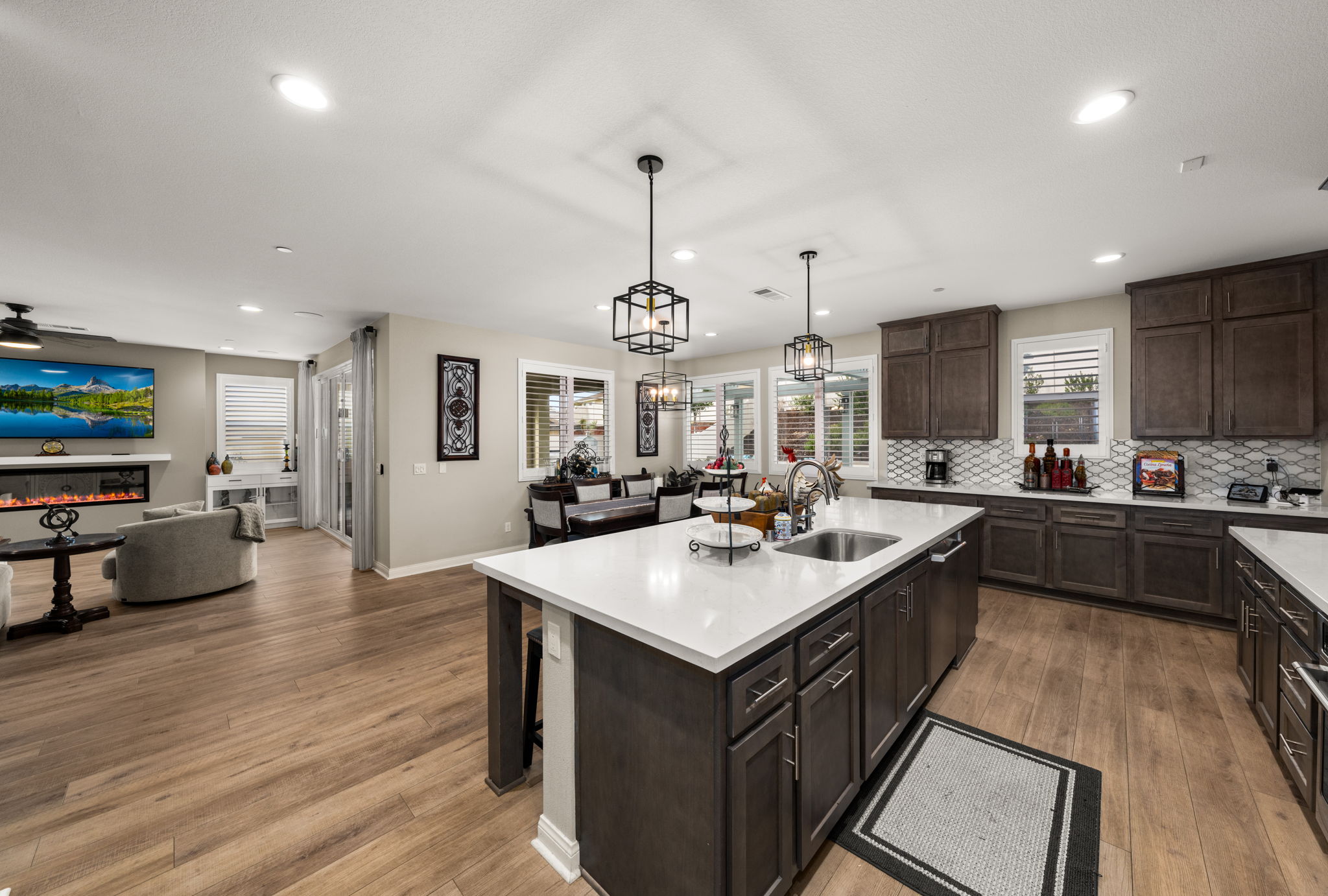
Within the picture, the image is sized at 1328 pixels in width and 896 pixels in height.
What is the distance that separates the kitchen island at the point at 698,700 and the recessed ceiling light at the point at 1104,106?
6.07 ft

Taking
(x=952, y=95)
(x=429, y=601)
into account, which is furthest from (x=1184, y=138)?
(x=429, y=601)

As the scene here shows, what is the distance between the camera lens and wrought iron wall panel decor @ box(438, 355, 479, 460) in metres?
5.38

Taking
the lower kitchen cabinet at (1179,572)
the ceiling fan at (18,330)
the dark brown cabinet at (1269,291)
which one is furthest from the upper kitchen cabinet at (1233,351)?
the ceiling fan at (18,330)

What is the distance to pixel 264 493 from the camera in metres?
7.77

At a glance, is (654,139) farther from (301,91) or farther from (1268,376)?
(1268,376)

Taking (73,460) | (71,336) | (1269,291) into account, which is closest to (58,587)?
(73,460)

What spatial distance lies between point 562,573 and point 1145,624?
14.8 feet

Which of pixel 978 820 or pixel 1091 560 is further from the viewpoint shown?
pixel 1091 560

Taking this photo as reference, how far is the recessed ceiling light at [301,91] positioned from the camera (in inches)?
69.5

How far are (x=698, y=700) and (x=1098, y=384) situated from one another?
5.19 meters

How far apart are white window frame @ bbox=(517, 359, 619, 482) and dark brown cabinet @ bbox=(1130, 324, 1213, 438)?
5.48 metres

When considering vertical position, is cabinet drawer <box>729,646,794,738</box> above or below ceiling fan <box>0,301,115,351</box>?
below

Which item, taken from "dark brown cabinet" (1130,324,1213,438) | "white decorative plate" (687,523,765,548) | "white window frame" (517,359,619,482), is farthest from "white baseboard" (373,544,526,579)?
"dark brown cabinet" (1130,324,1213,438)

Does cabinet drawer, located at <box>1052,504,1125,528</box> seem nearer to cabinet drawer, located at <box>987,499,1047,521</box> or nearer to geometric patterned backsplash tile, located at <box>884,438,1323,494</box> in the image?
cabinet drawer, located at <box>987,499,1047,521</box>
